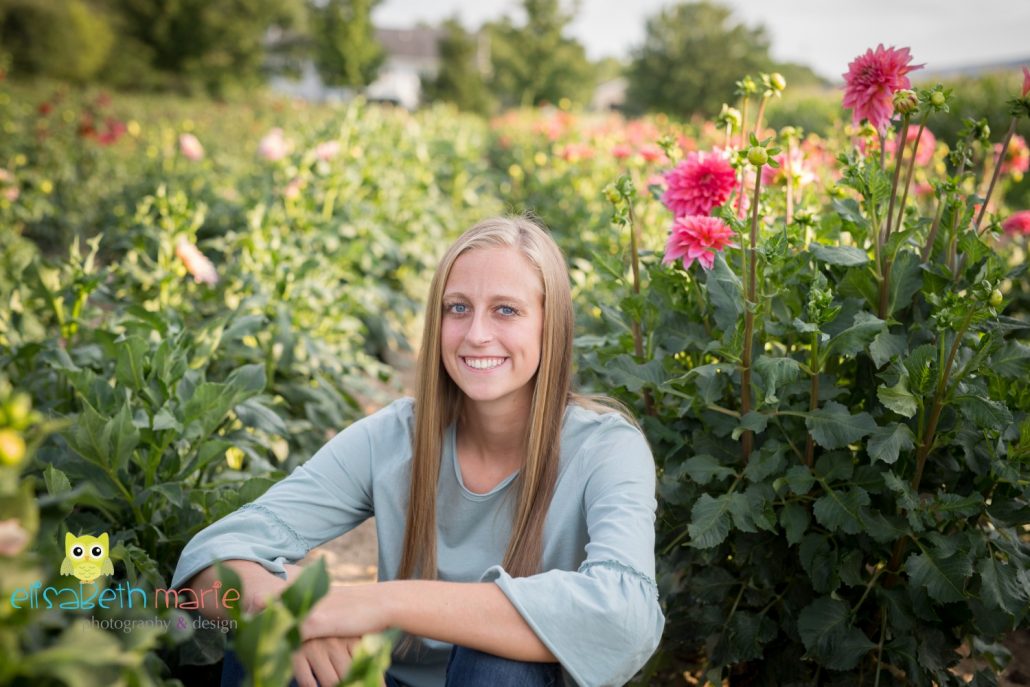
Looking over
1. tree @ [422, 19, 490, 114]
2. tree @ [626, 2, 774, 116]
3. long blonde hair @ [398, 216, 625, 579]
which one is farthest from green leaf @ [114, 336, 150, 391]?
tree @ [422, 19, 490, 114]

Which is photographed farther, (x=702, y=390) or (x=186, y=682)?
(x=702, y=390)

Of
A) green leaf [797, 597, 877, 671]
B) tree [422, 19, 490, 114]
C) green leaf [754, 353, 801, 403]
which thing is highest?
tree [422, 19, 490, 114]

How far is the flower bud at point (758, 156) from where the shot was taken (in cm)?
162

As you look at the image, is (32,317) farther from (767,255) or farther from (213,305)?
(767,255)

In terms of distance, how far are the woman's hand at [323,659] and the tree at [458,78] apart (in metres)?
39.5

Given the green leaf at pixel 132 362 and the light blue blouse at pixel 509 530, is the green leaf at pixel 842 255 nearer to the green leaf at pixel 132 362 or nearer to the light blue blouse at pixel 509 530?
the light blue blouse at pixel 509 530

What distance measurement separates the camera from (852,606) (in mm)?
2016

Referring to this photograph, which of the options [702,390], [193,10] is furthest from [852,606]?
[193,10]

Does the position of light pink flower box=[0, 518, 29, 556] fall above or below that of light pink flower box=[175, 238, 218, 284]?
above

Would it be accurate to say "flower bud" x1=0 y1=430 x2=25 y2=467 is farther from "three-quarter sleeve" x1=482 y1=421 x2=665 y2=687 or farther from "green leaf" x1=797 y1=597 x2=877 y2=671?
"green leaf" x1=797 y1=597 x2=877 y2=671

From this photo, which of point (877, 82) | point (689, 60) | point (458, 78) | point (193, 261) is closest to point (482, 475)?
point (877, 82)

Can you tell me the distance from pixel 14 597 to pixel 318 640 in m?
0.59

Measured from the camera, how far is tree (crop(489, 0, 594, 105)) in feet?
109

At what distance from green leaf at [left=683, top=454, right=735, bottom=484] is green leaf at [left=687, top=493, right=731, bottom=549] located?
0.05 meters
